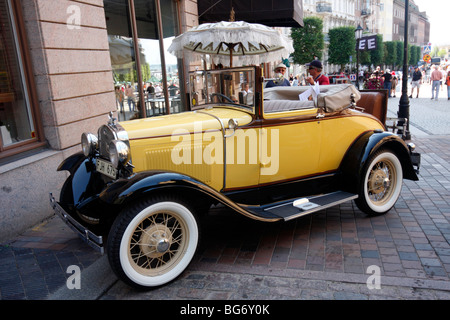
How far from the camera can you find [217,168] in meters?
3.45

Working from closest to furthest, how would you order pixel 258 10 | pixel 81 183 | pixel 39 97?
pixel 81 183
pixel 39 97
pixel 258 10

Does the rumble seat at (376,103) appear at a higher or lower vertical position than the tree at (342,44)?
lower

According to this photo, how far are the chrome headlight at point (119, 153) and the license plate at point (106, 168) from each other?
6.8 inches

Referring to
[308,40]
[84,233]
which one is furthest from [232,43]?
[308,40]

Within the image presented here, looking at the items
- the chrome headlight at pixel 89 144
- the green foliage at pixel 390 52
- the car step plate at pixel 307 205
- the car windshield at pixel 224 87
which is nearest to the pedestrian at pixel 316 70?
the car windshield at pixel 224 87

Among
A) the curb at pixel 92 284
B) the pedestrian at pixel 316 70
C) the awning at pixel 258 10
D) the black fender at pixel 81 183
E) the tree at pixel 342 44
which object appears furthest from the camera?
the tree at pixel 342 44

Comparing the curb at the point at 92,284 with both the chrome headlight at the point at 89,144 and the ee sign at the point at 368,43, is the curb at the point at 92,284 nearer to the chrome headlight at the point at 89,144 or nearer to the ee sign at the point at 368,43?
the chrome headlight at the point at 89,144

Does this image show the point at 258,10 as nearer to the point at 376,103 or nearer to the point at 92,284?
the point at 376,103

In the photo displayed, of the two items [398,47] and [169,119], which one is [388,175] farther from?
[398,47]

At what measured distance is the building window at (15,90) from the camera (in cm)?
434

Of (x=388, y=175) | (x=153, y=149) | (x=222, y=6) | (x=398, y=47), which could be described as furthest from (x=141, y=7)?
(x=398, y=47)

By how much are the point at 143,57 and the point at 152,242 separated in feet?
17.8

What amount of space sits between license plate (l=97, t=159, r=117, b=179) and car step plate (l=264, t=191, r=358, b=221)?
1.52 meters
